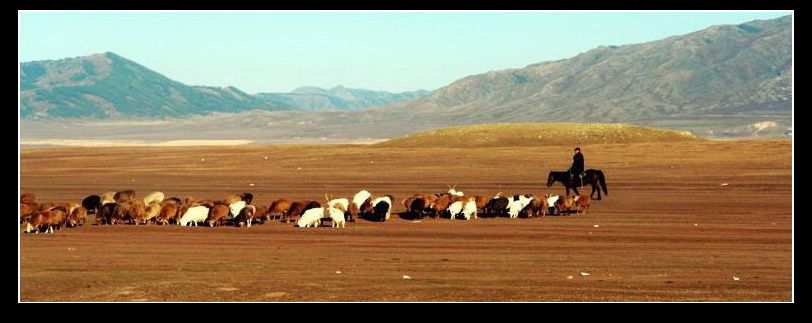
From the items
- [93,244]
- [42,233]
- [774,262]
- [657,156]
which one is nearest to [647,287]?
[774,262]

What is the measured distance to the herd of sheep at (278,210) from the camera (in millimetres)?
23281

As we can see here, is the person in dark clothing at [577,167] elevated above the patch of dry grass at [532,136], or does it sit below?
below

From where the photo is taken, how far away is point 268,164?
179 ft

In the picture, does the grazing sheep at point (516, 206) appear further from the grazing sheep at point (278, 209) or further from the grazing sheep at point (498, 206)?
the grazing sheep at point (278, 209)

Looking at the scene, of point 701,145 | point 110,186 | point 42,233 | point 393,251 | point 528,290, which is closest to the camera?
point 528,290

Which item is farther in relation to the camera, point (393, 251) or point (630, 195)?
point (630, 195)

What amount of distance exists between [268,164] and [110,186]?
14173 mm

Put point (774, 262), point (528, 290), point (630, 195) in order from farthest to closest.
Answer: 1. point (630, 195)
2. point (774, 262)
3. point (528, 290)

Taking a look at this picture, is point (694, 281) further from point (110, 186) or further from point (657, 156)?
point (657, 156)

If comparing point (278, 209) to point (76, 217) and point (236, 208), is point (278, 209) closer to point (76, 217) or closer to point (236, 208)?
point (236, 208)

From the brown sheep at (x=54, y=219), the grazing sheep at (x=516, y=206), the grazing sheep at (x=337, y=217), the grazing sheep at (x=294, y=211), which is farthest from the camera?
the grazing sheep at (x=516, y=206)

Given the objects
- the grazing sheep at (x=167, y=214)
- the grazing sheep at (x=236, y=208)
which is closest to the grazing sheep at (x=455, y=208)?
the grazing sheep at (x=236, y=208)

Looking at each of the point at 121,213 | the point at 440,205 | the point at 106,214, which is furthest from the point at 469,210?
the point at 106,214

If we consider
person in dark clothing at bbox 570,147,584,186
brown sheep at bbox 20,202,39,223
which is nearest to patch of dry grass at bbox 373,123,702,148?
person in dark clothing at bbox 570,147,584,186
